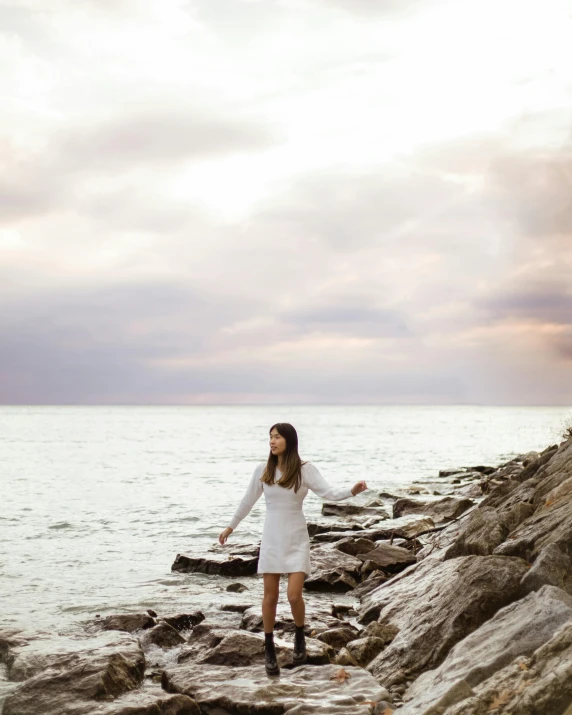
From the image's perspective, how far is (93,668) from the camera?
8148 millimetres

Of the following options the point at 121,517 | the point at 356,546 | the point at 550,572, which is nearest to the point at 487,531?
the point at 550,572

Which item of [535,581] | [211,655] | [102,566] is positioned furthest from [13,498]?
[535,581]

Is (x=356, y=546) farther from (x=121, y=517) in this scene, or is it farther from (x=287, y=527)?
(x=121, y=517)

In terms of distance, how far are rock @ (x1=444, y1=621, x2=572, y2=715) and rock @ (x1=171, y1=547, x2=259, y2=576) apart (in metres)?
10.3

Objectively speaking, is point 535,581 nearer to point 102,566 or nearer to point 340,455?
point 102,566

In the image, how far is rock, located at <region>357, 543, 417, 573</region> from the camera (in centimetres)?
1391

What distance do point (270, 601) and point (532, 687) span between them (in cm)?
354

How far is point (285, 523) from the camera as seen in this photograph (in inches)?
313

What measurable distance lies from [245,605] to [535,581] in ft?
20.8

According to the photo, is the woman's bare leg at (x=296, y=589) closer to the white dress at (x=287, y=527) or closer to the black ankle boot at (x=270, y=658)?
the white dress at (x=287, y=527)

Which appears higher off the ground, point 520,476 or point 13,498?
point 520,476

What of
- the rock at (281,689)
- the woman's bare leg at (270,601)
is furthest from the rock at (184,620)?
the woman's bare leg at (270,601)

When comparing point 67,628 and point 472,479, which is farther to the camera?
point 472,479

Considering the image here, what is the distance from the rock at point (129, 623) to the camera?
36.1ft
